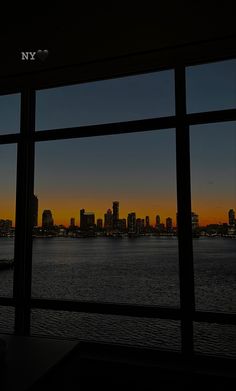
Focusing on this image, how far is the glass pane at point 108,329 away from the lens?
54.0 ft

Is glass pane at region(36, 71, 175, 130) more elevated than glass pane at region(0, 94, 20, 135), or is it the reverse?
glass pane at region(36, 71, 175, 130)

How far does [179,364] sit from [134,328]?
1890 cm

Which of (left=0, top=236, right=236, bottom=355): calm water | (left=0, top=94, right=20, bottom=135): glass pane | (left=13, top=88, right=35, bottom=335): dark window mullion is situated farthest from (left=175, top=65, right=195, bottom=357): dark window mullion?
(left=0, top=236, right=236, bottom=355): calm water

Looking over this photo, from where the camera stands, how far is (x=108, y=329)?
60.3ft

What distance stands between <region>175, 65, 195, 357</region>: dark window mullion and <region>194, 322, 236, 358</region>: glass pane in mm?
12191

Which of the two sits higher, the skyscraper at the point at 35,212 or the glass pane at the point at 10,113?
the glass pane at the point at 10,113

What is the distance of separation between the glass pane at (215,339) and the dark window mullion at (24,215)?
12180 millimetres

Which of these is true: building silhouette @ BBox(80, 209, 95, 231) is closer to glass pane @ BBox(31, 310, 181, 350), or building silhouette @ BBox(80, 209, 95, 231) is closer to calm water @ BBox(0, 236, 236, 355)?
calm water @ BBox(0, 236, 236, 355)

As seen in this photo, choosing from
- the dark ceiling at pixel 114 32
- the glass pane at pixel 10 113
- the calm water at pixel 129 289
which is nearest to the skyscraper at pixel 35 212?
the glass pane at pixel 10 113

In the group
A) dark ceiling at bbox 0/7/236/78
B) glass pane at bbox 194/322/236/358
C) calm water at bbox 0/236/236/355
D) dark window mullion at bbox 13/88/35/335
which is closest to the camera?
dark ceiling at bbox 0/7/236/78

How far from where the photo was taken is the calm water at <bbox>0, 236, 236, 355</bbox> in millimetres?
16812

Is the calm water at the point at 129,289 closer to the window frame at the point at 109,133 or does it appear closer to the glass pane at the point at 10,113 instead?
the glass pane at the point at 10,113

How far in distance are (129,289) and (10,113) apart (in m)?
28.6

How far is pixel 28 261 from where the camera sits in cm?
225
